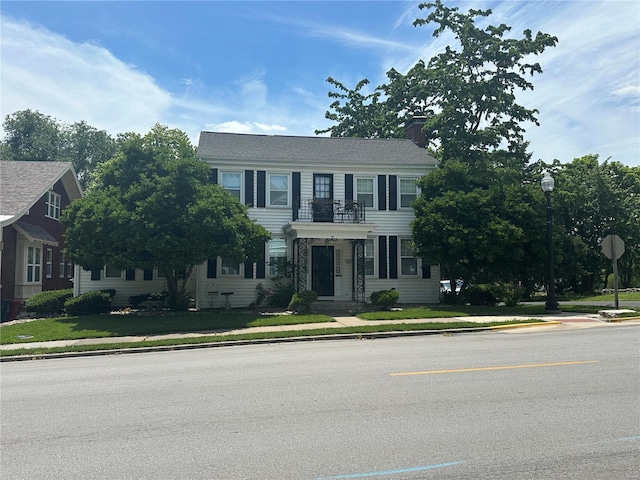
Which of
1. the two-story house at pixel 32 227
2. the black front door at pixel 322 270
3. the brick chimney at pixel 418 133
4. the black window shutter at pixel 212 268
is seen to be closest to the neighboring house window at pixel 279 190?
the black front door at pixel 322 270

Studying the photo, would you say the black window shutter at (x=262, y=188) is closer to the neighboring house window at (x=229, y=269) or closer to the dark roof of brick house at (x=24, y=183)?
the neighboring house window at (x=229, y=269)

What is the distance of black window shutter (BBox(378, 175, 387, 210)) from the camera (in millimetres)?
23734

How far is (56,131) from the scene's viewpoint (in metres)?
47.8

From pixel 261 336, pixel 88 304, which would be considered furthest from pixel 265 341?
pixel 88 304

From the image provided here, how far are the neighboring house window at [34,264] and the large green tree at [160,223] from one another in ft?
24.9

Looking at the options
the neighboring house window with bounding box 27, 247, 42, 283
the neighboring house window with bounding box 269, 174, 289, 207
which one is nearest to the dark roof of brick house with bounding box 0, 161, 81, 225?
the neighboring house window with bounding box 27, 247, 42, 283

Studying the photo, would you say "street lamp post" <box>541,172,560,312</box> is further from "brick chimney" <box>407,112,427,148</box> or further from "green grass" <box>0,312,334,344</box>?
"brick chimney" <box>407,112,427,148</box>

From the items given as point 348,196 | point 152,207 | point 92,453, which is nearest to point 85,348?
point 152,207

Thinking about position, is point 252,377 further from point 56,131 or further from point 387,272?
point 56,131

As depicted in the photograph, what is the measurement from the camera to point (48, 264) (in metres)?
27.0

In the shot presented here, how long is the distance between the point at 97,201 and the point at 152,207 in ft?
7.80

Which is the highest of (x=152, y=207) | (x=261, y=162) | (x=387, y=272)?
(x=261, y=162)

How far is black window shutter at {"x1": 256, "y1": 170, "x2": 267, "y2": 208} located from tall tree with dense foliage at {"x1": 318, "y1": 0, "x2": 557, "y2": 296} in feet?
22.0

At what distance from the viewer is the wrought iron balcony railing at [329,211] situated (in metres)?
22.8
